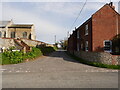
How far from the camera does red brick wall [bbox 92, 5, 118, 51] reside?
1944 centimetres

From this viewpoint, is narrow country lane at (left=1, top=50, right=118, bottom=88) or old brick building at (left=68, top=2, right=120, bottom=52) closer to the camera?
narrow country lane at (left=1, top=50, right=118, bottom=88)

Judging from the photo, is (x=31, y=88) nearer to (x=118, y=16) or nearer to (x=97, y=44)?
(x=97, y=44)

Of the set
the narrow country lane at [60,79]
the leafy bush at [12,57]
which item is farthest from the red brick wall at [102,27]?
the leafy bush at [12,57]

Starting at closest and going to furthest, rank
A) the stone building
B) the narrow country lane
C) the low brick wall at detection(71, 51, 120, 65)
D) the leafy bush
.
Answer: the narrow country lane < the low brick wall at detection(71, 51, 120, 65) < the leafy bush < the stone building

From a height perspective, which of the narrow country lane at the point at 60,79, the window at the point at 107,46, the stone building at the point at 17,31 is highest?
the stone building at the point at 17,31

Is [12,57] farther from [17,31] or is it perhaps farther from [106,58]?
[17,31]

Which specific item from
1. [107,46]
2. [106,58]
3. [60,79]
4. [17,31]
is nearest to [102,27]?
[107,46]

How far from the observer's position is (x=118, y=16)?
64.6ft

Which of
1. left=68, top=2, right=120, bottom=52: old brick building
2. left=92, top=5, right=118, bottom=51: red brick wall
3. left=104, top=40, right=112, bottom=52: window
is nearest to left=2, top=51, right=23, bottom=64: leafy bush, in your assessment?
left=68, top=2, right=120, bottom=52: old brick building

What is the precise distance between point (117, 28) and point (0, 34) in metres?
45.8

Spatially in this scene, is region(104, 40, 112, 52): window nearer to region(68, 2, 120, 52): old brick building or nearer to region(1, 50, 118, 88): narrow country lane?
region(68, 2, 120, 52): old brick building

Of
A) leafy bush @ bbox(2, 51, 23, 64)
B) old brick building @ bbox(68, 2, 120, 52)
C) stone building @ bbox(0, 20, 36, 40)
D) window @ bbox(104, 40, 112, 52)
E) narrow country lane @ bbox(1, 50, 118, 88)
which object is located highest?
stone building @ bbox(0, 20, 36, 40)

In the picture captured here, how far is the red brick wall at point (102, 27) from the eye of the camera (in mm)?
19438

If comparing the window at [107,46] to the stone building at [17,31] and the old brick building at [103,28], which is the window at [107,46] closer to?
the old brick building at [103,28]
